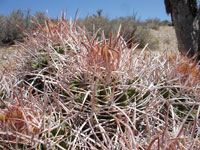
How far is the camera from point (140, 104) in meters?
0.94

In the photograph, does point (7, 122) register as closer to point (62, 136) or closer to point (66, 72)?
point (62, 136)

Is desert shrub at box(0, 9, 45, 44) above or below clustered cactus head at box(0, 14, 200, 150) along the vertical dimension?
above

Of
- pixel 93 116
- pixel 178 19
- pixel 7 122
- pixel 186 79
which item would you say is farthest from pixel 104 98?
pixel 178 19

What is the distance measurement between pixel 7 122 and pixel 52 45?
78 cm

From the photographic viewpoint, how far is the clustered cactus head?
710 millimetres

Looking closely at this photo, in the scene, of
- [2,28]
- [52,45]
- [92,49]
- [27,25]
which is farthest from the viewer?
[27,25]

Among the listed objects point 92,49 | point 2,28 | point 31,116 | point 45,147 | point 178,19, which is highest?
point 2,28

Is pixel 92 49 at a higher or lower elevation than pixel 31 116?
higher

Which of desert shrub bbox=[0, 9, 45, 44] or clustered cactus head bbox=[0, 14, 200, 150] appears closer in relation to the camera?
clustered cactus head bbox=[0, 14, 200, 150]

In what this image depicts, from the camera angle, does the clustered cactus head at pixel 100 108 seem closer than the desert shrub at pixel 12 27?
Yes

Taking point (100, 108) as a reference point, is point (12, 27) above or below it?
above

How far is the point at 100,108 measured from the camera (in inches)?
34.8

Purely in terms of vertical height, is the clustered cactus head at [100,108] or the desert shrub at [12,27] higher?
the desert shrub at [12,27]

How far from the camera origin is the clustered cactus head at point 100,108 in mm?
710
